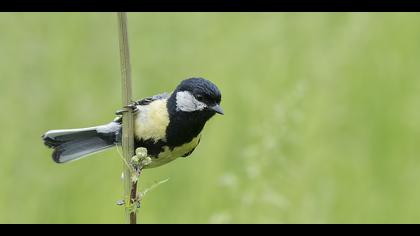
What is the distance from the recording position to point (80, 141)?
3.10m

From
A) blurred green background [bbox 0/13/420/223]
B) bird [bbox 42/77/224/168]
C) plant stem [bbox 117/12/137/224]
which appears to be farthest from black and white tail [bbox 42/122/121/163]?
blurred green background [bbox 0/13/420/223]

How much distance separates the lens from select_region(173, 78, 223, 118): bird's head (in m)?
2.76

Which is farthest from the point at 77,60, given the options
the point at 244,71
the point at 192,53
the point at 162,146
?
the point at 162,146

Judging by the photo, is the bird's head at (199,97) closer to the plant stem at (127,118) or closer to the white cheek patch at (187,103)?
the white cheek patch at (187,103)

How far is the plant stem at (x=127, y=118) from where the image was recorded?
5.75 ft

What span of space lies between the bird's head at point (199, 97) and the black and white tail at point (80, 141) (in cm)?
33

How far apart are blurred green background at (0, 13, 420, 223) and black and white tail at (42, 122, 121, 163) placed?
1.13 meters

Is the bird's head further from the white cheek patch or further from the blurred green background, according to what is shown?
the blurred green background

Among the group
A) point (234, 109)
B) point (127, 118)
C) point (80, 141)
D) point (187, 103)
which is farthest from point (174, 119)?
point (234, 109)

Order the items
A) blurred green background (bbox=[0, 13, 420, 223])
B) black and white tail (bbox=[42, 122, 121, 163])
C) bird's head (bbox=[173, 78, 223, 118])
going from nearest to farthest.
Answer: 1. bird's head (bbox=[173, 78, 223, 118])
2. black and white tail (bbox=[42, 122, 121, 163])
3. blurred green background (bbox=[0, 13, 420, 223])

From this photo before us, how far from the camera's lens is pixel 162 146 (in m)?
2.86

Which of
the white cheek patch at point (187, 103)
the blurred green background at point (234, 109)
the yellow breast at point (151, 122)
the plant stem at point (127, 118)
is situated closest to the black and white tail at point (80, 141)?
the yellow breast at point (151, 122)

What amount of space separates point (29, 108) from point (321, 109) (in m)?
1.88

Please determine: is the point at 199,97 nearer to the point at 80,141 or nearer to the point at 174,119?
the point at 174,119
